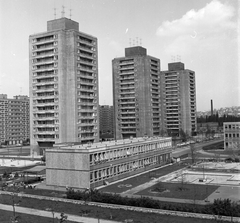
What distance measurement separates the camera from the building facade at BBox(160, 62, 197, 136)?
15425cm

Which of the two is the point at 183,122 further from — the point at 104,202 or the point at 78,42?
the point at 104,202

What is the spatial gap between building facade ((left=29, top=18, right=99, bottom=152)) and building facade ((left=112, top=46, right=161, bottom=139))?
1187 inches

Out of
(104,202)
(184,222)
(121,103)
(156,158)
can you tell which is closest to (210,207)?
(184,222)

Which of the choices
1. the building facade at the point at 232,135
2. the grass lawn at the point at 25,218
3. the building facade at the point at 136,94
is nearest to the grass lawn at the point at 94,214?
the grass lawn at the point at 25,218

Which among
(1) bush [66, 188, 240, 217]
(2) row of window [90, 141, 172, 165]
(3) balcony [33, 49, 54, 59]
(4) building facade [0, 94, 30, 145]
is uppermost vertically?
(3) balcony [33, 49, 54, 59]

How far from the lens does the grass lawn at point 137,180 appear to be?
4762cm

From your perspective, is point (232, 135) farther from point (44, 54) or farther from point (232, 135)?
point (44, 54)

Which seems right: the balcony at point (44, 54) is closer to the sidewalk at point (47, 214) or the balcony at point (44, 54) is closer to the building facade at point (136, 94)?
the building facade at point (136, 94)

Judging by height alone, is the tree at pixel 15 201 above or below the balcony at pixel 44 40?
below

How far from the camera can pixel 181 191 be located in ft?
148

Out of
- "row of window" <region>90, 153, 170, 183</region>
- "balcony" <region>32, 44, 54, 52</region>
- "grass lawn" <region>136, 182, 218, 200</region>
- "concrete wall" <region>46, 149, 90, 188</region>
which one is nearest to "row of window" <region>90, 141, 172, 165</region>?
"row of window" <region>90, 153, 170, 183</region>

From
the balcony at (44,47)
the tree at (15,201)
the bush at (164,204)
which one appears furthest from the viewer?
the balcony at (44,47)

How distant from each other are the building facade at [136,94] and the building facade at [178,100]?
24254 millimetres

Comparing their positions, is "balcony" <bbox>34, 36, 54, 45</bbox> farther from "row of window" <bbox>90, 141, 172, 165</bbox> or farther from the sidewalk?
the sidewalk
